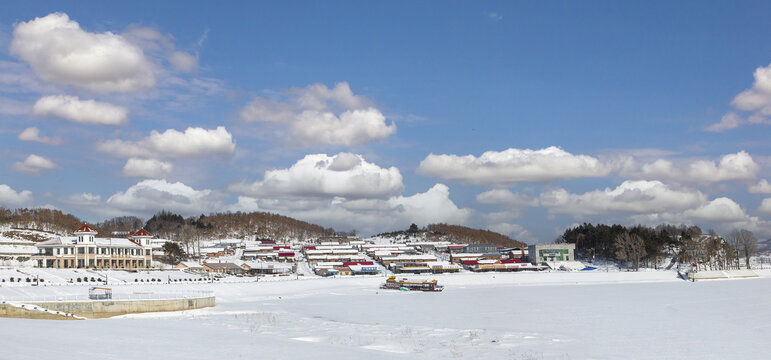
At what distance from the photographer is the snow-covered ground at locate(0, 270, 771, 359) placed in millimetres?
24580

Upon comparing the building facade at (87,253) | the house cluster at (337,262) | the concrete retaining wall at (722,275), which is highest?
the building facade at (87,253)

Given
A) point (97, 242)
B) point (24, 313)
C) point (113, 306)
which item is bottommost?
point (113, 306)

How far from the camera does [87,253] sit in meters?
103

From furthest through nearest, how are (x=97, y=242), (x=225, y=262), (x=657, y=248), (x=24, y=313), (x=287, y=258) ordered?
(x=287, y=258) < (x=657, y=248) < (x=225, y=262) < (x=97, y=242) < (x=24, y=313)

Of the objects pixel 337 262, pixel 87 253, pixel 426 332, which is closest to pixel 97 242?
pixel 87 253

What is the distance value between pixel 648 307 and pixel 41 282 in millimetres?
73381

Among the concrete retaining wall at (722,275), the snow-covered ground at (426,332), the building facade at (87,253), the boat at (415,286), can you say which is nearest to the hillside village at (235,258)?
the building facade at (87,253)

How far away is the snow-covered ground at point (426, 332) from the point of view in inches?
968

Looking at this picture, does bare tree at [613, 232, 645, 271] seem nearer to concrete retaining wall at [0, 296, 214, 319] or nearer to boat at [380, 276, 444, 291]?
boat at [380, 276, 444, 291]

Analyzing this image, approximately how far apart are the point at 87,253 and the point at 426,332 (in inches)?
3351

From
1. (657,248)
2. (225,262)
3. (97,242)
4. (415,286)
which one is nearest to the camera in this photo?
(415,286)

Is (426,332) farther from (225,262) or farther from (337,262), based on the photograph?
(337,262)

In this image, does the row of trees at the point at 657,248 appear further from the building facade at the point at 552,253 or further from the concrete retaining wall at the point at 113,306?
the concrete retaining wall at the point at 113,306

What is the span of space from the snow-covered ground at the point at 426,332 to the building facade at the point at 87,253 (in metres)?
35.7
